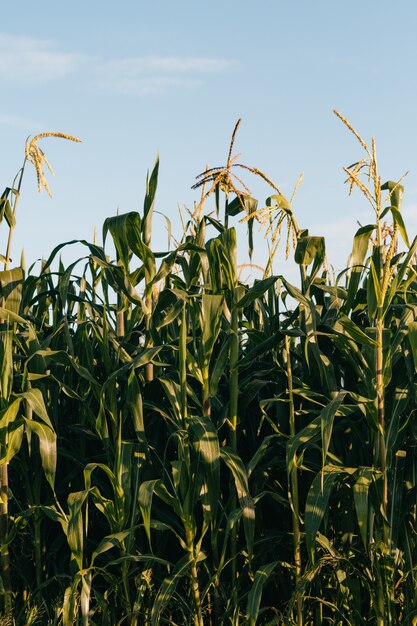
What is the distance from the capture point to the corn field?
11.5ft

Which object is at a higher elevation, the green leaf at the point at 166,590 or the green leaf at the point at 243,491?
the green leaf at the point at 243,491

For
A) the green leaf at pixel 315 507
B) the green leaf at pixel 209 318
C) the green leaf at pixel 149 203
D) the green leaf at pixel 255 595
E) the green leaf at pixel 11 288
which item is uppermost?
the green leaf at pixel 149 203

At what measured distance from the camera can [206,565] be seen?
367 centimetres

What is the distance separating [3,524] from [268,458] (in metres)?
1.36

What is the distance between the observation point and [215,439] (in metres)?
3.48

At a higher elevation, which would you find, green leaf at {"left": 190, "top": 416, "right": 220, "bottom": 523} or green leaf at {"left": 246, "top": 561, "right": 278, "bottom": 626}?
→ green leaf at {"left": 190, "top": 416, "right": 220, "bottom": 523}

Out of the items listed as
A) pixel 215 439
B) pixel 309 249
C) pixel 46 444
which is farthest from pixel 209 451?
pixel 309 249

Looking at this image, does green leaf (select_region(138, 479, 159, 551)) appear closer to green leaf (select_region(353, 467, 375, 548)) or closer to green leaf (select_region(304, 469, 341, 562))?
green leaf (select_region(304, 469, 341, 562))

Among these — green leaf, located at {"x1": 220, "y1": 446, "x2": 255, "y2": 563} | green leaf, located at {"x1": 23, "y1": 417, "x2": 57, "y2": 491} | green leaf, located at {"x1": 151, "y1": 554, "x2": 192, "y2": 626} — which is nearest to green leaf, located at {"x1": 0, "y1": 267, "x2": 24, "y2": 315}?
green leaf, located at {"x1": 23, "y1": 417, "x2": 57, "y2": 491}

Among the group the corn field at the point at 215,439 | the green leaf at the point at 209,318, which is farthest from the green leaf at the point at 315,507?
the green leaf at the point at 209,318

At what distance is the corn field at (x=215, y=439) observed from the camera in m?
3.51

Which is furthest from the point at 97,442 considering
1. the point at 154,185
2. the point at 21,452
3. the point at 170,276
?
the point at 154,185

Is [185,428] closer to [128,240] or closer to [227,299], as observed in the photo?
[227,299]

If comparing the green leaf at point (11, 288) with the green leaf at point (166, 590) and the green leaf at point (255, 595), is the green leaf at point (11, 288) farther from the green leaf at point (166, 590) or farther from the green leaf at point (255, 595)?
the green leaf at point (255, 595)
